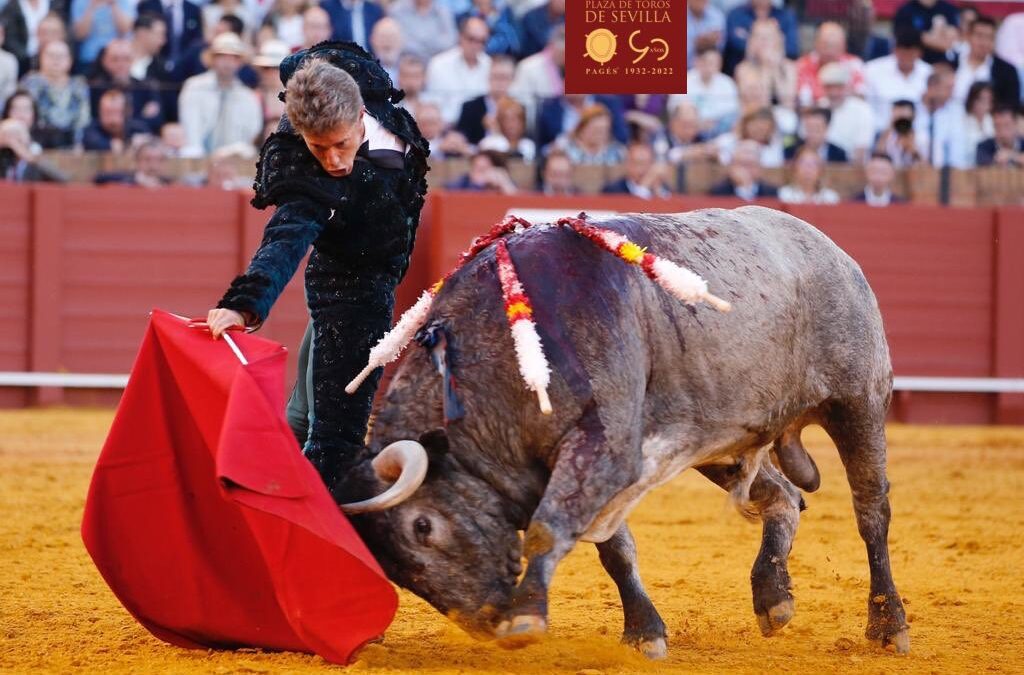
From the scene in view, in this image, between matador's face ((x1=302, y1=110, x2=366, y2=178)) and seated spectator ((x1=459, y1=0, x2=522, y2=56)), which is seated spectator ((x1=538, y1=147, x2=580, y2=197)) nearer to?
seated spectator ((x1=459, y1=0, x2=522, y2=56))

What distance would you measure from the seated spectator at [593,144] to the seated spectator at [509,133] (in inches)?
9.6

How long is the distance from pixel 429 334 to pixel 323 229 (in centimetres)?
34

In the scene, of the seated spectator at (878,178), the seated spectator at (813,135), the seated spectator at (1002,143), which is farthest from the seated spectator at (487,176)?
the seated spectator at (1002,143)

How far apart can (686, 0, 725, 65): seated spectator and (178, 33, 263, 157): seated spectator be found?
2.78 metres

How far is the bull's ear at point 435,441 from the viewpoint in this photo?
322 centimetres

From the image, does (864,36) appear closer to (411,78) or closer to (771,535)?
(411,78)

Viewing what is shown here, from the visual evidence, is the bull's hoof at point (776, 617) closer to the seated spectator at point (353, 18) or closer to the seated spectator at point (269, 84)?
the seated spectator at point (269, 84)

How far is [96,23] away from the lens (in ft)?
30.9

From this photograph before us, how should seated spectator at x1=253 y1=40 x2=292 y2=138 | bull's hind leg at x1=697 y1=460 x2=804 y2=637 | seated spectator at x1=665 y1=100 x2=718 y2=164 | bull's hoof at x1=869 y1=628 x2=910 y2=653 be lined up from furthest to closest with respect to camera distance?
seated spectator at x1=665 y1=100 x2=718 y2=164
seated spectator at x1=253 y1=40 x2=292 y2=138
bull's hind leg at x1=697 y1=460 x2=804 y2=637
bull's hoof at x1=869 y1=628 x2=910 y2=653

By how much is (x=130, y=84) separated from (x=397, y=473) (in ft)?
21.3

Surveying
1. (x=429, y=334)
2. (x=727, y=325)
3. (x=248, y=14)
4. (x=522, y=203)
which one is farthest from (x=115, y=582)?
(x=248, y=14)

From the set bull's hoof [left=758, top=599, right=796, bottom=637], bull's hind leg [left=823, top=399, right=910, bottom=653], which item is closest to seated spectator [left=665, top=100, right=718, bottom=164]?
bull's hind leg [left=823, top=399, right=910, bottom=653]

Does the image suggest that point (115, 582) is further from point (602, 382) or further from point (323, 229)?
point (602, 382)

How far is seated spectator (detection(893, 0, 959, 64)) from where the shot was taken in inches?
409
